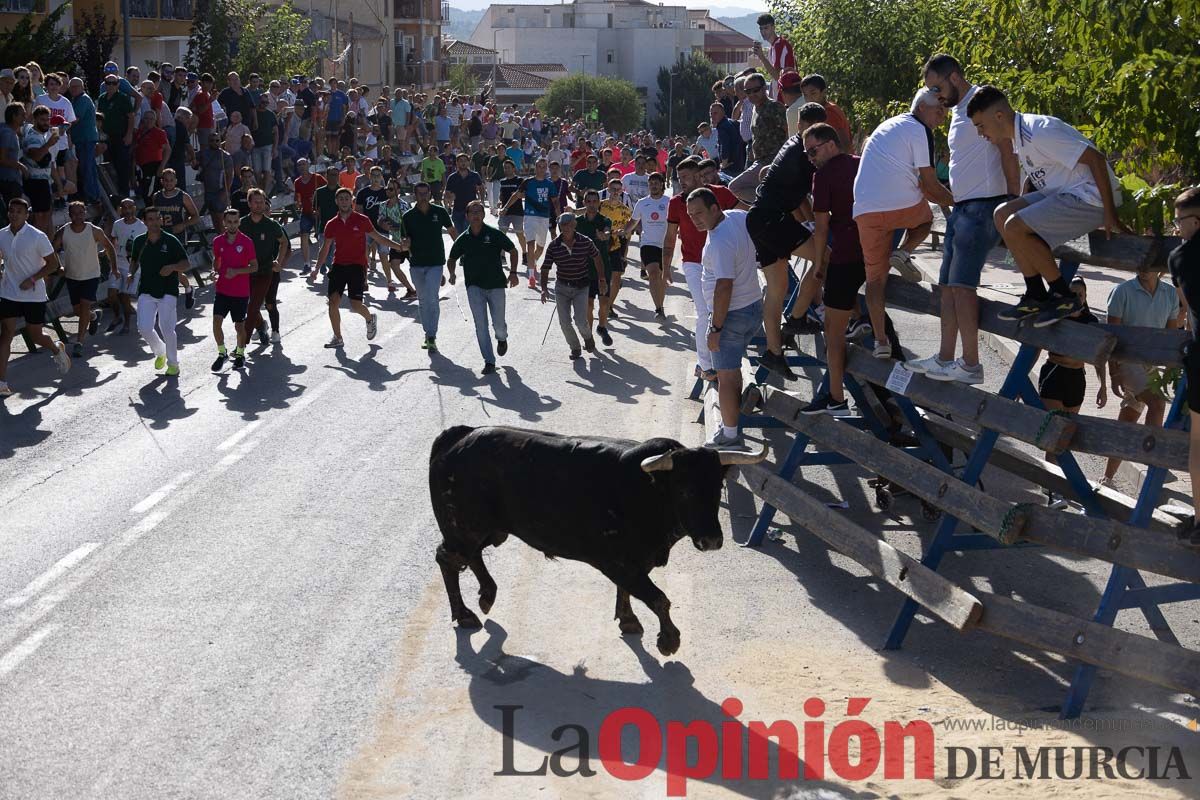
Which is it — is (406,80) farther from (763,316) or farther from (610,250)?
(763,316)

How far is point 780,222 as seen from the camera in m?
10.8

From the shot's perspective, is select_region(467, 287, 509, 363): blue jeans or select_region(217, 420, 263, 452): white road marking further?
select_region(467, 287, 509, 363): blue jeans

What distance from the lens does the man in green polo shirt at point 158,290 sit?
17.4 metres

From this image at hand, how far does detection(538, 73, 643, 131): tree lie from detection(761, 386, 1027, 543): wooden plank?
332 feet

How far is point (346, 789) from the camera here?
7.11 metres

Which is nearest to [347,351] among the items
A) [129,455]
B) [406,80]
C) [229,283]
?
[229,283]

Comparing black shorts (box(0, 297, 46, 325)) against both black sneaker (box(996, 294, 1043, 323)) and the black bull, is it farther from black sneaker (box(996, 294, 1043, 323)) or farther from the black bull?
black sneaker (box(996, 294, 1043, 323))

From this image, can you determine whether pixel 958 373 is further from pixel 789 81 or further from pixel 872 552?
pixel 789 81

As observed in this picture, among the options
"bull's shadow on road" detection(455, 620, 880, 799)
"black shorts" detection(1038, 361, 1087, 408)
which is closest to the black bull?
"bull's shadow on road" detection(455, 620, 880, 799)

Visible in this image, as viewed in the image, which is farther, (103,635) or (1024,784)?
(103,635)

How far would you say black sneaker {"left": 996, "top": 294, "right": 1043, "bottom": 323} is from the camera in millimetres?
8520

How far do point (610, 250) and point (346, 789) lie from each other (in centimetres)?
1520

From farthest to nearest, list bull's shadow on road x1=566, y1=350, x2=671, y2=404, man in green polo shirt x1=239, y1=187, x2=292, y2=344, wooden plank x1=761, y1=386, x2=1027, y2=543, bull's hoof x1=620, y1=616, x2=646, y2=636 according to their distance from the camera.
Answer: man in green polo shirt x1=239, y1=187, x2=292, y2=344 → bull's shadow on road x1=566, y1=350, x2=671, y2=404 → bull's hoof x1=620, y1=616, x2=646, y2=636 → wooden plank x1=761, y1=386, x2=1027, y2=543

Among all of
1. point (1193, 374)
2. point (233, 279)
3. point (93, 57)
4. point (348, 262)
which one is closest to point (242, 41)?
point (93, 57)
